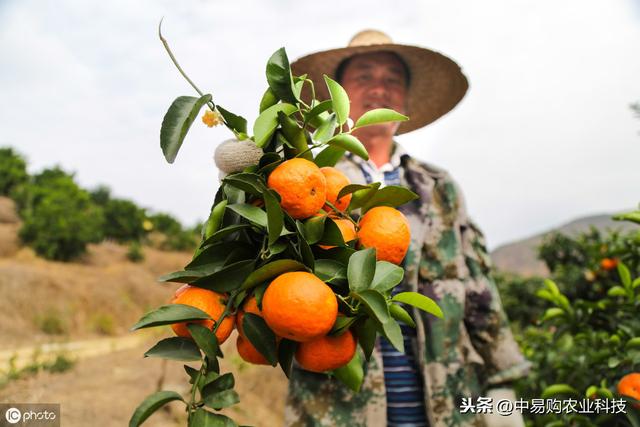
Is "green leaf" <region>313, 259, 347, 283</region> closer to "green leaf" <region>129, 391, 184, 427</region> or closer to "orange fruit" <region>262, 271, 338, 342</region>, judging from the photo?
"orange fruit" <region>262, 271, 338, 342</region>

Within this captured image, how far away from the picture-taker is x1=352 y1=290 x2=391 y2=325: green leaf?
46 centimetres

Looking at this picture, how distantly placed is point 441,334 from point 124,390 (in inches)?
70.8

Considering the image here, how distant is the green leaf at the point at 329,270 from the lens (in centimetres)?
52

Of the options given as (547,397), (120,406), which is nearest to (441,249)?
(547,397)

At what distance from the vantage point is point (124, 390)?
92.2 inches

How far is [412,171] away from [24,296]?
5.29 meters

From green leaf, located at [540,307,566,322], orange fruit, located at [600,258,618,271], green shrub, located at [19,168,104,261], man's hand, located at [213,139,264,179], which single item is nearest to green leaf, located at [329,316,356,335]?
man's hand, located at [213,139,264,179]

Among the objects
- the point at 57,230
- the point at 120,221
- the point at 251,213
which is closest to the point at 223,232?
the point at 251,213

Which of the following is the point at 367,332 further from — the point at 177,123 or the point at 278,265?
the point at 177,123

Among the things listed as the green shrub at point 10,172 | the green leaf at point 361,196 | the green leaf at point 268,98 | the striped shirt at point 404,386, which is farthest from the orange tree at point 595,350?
the green shrub at point 10,172

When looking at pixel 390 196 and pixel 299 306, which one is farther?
pixel 390 196

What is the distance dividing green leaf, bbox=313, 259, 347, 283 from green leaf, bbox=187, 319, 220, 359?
0.41ft

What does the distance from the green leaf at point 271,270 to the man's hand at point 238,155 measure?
0.45 feet

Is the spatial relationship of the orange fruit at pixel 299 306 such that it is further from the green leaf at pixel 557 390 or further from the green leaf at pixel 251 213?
the green leaf at pixel 557 390
